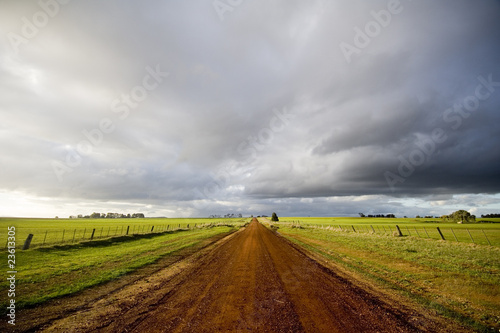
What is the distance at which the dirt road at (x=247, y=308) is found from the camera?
221 inches

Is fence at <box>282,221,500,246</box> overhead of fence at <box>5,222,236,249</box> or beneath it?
beneath

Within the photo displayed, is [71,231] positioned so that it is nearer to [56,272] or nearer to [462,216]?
[56,272]

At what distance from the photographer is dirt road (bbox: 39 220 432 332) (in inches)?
221

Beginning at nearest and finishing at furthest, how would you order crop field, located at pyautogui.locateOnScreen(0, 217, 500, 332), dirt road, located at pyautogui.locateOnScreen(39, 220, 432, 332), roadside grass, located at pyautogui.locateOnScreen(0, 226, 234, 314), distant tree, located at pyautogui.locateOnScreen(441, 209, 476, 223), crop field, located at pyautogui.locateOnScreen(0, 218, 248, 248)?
dirt road, located at pyautogui.locateOnScreen(39, 220, 432, 332), crop field, located at pyautogui.locateOnScreen(0, 217, 500, 332), roadside grass, located at pyautogui.locateOnScreen(0, 226, 234, 314), crop field, located at pyautogui.locateOnScreen(0, 218, 248, 248), distant tree, located at pyautogui.locateOnScreen(441, 209, 476, 223)

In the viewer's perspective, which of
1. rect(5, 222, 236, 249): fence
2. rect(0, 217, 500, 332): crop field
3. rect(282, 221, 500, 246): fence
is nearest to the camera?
rect(0, 217, 500, 332): crop field

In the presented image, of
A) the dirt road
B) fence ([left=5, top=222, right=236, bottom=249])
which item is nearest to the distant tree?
fence ([left=5, top=222, right=236, bottom=249])

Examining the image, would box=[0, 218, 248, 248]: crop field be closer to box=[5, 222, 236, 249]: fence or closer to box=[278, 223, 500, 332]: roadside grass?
box=[5, 222, 236, 249]: fence

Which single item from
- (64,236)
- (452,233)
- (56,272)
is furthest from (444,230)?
(64,236)

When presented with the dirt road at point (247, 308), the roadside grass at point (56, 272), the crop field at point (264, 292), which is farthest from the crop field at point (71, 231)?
the dirt road at point (247, 308)

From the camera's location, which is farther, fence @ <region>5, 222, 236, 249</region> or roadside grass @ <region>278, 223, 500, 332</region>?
fence @ <region>5, 222, 236, 249</region>

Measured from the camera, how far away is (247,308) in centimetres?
677

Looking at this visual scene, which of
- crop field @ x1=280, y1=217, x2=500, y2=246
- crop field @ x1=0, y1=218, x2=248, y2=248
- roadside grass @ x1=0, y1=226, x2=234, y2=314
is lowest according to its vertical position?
crop field @ x1=280, y1=217, x2=500, y2=246

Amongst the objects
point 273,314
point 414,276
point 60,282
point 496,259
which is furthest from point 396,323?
point 496,259

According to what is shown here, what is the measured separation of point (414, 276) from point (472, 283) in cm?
221
